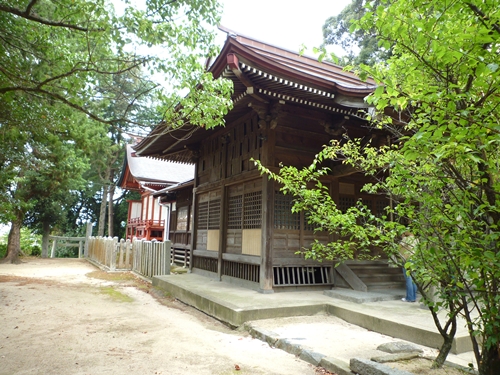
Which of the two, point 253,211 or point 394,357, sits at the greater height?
point 253,211

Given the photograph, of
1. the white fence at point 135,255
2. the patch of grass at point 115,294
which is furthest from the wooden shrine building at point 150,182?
the patch of grass at point 115,294

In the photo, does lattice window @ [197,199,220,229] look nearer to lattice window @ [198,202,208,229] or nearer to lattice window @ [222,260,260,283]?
lattice window @ [198,202,208,229]

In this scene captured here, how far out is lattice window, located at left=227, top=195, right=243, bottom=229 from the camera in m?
8.27

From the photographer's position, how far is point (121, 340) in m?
4.50

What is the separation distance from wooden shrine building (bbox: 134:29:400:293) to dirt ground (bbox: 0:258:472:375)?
68.0 inches

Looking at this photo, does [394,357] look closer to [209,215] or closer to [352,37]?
[209,215]

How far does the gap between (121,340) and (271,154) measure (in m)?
4.33

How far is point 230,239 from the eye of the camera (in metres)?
8.52

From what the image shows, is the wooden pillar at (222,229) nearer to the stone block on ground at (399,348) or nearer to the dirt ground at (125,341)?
the dirt ground at (125,341)

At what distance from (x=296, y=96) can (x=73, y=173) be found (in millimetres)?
9882

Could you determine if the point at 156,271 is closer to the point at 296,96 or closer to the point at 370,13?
the point at 296,96

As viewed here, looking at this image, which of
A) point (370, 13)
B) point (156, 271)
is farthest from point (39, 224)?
point (370, 13)

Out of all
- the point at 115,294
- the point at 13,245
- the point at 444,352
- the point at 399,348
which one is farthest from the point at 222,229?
the point at 13,245

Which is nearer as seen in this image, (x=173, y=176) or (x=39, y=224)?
(x=39, y=224)
